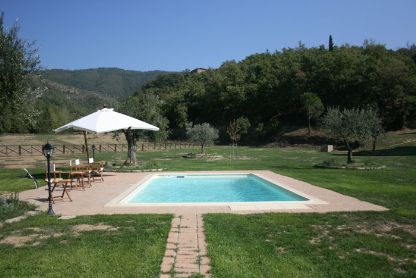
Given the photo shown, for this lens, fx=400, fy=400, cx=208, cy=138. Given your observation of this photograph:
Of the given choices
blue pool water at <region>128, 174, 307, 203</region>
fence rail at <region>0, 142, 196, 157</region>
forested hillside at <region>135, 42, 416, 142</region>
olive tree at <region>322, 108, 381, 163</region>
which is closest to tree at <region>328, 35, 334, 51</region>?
forested hillside at <region>135, 42, 416, 142</region>

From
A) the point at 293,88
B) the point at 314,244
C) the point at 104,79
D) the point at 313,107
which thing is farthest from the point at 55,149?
the point at 104,79

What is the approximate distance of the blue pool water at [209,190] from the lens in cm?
1304

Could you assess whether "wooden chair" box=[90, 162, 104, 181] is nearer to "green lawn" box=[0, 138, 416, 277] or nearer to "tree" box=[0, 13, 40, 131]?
"tree" box=[0, 13, 40, 131]

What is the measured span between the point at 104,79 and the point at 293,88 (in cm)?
9333

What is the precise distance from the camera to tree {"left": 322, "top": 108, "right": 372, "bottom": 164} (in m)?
22.2

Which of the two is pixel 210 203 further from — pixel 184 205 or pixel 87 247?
pixel 87 247

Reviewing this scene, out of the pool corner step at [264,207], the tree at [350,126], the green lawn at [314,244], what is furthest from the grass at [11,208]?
the tree at [350,126]

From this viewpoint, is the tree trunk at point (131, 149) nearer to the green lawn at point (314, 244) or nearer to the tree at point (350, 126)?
the tree at point (350, 126)

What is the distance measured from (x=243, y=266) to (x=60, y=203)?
6.78 meters

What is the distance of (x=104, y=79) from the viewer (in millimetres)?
148500

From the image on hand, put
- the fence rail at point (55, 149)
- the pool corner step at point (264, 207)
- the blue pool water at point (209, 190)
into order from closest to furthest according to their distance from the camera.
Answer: the pool corner step at point (264, 207)
the blue pool water at point (209, 190)
the fence rail at point (55, 149)

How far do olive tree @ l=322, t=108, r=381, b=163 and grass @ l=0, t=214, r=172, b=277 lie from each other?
1673cm

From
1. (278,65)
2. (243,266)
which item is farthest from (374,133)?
(278,65)

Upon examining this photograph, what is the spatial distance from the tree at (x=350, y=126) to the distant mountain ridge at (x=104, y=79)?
114 meters
